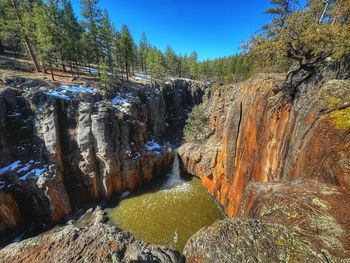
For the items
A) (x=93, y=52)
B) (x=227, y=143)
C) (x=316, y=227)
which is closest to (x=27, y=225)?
(x=227, y=143)

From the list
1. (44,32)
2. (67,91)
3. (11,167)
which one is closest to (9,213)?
(11,167)

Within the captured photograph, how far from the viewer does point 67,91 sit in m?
23.0

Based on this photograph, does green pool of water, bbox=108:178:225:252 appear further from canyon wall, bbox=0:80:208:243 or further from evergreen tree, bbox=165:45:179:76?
evergreen tree, bbox=165:45:179:76

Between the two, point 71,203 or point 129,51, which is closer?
point 71,203

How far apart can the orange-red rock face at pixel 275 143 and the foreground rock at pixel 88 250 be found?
6.63 meters

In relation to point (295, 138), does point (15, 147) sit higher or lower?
lower

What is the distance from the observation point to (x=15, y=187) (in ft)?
54.8

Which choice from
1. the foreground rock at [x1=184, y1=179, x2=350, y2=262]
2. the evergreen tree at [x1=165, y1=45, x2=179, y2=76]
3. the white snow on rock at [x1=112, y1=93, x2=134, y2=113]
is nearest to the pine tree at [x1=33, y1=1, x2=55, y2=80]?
the white snow on rock at [x1=112, y1=93, x2=134, y2=113]

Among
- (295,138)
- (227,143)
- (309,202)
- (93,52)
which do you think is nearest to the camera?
(309,202)

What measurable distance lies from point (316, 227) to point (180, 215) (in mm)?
15492

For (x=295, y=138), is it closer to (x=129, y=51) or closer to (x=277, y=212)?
(x=277, y=212)

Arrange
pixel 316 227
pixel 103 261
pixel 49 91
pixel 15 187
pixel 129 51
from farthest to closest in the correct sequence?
pixel 129 51 → pixel 49 91 → pixel 15 187 → pixel 316 227 → pixel 103 261

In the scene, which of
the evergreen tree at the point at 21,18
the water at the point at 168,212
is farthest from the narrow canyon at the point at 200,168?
the evergreen tree at the point at 21,18

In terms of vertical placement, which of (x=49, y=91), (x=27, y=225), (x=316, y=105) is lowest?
(x=27, y=225)
